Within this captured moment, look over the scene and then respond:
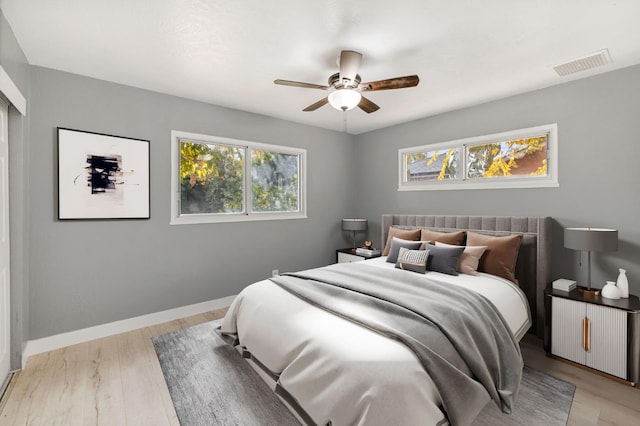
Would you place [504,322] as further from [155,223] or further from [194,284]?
[155,223]

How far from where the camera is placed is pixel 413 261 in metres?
3.10

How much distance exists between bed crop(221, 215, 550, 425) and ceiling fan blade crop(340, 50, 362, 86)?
1717 mm

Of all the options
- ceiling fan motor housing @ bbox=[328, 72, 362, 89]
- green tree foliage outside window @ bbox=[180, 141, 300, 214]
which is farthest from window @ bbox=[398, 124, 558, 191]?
ceiling fan motor housing @ bbox=[328, 72, 362, 89]

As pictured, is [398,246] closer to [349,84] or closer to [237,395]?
[349,84]

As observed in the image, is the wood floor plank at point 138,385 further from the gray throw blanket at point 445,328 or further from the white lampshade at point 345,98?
the white lampshade at point 345,98

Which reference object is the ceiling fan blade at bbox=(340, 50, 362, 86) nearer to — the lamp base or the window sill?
the window sill

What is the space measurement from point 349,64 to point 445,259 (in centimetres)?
208

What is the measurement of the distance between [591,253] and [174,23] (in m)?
4.12

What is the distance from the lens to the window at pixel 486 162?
10.6ft

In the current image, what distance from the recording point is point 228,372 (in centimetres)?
239

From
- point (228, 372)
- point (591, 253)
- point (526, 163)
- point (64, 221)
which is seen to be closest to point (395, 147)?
point (526, 163)

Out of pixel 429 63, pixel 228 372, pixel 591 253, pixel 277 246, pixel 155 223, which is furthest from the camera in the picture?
pixel 277 246

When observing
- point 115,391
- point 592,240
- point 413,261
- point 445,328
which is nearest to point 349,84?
point 413,261

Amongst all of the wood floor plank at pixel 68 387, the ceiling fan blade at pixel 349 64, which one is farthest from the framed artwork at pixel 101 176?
the ceiling fan blade at pixel 349 64
